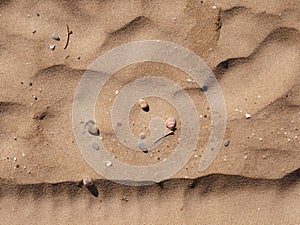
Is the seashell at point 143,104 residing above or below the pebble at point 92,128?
above

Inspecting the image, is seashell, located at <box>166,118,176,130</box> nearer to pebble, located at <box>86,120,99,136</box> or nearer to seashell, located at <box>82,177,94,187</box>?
pebble, located at <box>86,120,99,136</box>

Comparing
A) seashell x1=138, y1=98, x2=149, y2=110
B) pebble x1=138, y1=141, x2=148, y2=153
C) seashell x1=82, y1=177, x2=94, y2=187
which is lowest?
seashell x1=82, y1=177, x2=94, y2=187

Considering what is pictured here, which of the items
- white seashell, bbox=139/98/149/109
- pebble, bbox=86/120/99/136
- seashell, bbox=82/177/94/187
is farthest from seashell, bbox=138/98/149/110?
seashell, bbox=82/177/94/187

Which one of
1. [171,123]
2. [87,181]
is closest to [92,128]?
[87,181]

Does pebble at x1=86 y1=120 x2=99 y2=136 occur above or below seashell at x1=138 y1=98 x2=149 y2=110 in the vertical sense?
below

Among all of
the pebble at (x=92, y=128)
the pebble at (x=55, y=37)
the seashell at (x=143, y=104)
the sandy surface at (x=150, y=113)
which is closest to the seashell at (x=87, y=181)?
the sandy surface at (x=150, y=113)

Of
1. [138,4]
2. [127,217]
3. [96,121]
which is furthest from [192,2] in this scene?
[127,217]

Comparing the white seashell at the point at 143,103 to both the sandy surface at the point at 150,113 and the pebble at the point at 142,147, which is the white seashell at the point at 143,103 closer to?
the sandy surface at the point at 150,113
